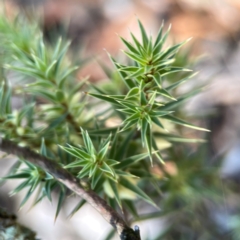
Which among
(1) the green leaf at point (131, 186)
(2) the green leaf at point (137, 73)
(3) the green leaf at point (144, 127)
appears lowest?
(1) the green leaf at point (131, 186)

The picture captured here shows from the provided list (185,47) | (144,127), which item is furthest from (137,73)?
(185,47)

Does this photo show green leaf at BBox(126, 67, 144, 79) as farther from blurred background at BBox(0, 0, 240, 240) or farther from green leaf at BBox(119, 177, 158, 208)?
blurred background at BBox(0, 0, 240, 240)

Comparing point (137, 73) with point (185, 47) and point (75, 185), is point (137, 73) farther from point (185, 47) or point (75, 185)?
point (185, 47)

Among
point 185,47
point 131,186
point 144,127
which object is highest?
point 185,47

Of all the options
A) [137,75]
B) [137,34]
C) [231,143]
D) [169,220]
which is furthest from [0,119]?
[137,34]

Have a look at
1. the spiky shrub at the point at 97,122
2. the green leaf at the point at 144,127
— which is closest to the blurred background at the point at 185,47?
the spiky shrub at the point at 97,122

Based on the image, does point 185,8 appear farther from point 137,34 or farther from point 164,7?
point 137,34

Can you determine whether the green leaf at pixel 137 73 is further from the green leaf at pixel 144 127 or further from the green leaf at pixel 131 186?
the green leaf at pixel 131 186
